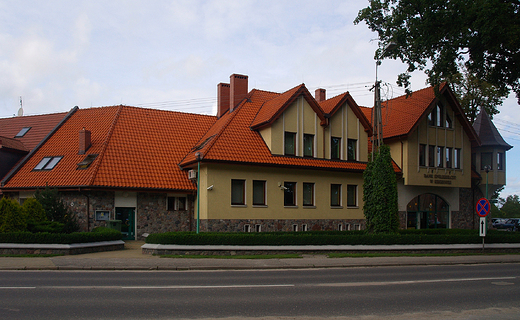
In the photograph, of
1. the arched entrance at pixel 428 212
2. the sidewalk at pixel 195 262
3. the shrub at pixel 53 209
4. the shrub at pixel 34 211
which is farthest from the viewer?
the arched entrance at pixel 428 212

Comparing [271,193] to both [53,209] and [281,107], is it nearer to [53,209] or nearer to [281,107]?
[281,107]

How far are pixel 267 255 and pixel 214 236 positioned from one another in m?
2.47

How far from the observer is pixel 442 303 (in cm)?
938

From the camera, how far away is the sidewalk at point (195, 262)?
49.8 ft

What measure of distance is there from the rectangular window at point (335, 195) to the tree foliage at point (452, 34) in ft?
27.0

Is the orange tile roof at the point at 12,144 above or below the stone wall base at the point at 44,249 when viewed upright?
above

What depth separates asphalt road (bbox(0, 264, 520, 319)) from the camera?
26.7 ft

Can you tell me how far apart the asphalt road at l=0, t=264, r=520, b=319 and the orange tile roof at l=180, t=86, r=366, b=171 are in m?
11.6

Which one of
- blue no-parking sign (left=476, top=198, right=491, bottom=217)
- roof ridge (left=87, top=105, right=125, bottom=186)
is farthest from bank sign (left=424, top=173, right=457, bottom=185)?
roof ridge (left=87, top=105, right=125, bottom=186)

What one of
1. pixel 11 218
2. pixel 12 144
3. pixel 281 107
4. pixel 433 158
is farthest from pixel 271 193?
pixel 12 144

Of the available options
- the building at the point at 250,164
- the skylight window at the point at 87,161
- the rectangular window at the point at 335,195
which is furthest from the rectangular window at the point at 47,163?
the rectangular window at the point at 335,195

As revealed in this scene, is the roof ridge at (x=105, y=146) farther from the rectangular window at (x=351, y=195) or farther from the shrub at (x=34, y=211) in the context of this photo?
the rectangular window at (x=351, y=195)

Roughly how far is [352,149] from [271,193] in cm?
702

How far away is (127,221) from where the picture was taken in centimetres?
2538
